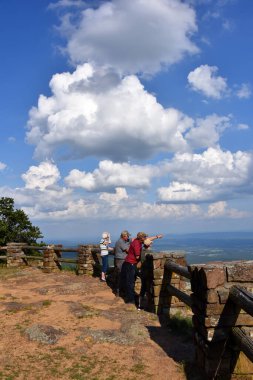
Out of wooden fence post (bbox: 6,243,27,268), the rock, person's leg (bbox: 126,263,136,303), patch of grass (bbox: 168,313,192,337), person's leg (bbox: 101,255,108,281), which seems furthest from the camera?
wooden fence post (bbox: 6,243,27,268)

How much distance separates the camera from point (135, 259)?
1148 cm

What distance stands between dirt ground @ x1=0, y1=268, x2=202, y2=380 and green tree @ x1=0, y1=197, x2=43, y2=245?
14.7m

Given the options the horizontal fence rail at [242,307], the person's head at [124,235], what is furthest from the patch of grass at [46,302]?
the horizontal fence rail at [242,307]

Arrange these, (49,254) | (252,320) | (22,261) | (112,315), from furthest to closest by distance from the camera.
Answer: (22,261)
(49,254)
(112,315)
(252,320)

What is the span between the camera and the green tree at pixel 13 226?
26.5 m

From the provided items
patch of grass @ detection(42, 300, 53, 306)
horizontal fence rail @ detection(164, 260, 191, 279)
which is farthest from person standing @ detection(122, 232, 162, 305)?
patch of grass @ detection(42, 300, 53, 306)

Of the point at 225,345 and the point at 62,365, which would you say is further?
the point at 62,365

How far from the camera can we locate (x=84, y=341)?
8.18 metres

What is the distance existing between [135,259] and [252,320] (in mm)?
5503

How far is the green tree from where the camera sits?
87.0 ft

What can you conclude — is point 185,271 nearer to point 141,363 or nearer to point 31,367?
point 141,363

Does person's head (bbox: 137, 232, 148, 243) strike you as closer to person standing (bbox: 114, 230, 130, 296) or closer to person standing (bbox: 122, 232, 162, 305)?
person standing (bbox: 122, 232, 162, 305)

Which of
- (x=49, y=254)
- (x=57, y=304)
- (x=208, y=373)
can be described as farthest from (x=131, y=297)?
(x=49, y=254)

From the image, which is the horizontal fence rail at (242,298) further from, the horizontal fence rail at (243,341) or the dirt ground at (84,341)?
the dirt ground at (84,341)
